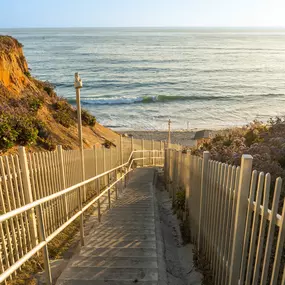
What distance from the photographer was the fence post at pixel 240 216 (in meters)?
3.14

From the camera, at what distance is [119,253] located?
14.7 ft

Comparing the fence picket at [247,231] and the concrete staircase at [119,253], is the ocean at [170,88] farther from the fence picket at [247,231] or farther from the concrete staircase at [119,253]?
the fence picket at [247,231]

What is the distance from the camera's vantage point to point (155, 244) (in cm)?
476

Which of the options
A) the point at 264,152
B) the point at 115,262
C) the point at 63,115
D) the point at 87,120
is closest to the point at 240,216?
the point at 115,262

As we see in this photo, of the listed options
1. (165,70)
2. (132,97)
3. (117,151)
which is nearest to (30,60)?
(165,70)

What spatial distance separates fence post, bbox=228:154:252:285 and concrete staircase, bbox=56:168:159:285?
35.5 inches

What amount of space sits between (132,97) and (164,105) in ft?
17.3

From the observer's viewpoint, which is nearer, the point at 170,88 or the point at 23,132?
the point at 23,132

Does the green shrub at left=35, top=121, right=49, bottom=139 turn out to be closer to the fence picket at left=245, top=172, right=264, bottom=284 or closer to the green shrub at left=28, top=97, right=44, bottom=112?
the green shrub at left=28, top=97, right=44, bottom=112

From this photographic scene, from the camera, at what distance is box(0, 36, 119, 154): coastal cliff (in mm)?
8703

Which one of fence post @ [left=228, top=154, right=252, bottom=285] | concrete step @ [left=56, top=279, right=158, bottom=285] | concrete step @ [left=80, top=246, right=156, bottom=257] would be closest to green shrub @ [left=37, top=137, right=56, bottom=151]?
concrete step @ [left=80, top=246, right=156, bottom=257]

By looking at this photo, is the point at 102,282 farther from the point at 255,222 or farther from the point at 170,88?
the point at 170,88

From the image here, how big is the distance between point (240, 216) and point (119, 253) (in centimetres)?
197

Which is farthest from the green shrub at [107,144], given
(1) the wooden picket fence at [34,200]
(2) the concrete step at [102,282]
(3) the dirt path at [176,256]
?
(2) the concrete step at [102,282]
